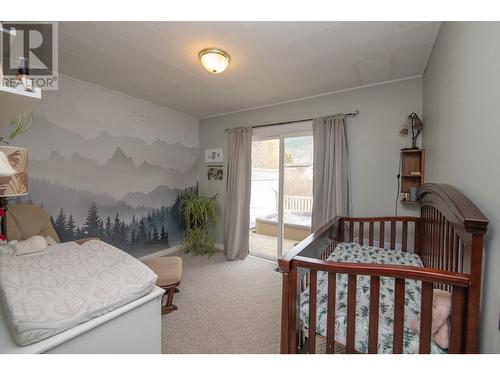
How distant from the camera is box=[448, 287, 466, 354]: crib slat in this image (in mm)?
887

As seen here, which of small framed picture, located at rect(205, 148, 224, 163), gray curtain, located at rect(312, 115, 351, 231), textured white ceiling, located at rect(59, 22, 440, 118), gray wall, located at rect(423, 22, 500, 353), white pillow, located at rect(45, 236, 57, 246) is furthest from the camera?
small framed picture, located at rect(205, 148, 224, 163)

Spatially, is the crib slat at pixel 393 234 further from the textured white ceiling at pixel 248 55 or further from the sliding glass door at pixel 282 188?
the textured white ceiling at pixel 248 55

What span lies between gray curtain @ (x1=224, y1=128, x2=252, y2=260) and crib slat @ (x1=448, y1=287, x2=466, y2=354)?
2661mm

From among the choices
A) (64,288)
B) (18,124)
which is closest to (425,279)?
(64,288)

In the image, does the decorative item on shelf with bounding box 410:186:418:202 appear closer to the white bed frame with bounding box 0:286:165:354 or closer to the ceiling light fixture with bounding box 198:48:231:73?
the ceiling light fixture with bounding box 198:48:231:73

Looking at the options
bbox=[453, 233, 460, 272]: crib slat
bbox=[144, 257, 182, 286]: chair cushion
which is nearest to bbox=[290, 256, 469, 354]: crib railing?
bbox=[453, 233, 460, 272]: crib slat

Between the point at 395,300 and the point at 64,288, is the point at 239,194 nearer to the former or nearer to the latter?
the point at 64,288

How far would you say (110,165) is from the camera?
9.35ft

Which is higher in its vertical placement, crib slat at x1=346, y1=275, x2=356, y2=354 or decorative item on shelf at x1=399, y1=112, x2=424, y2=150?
decorative item on shelf at x1=399, y1=112, x2=424, y2=150

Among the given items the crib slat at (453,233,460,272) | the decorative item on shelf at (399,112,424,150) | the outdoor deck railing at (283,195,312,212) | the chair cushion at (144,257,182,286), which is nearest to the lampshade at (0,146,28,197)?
the chair cushion at (144,257,182,286)

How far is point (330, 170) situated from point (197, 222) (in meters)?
2.31

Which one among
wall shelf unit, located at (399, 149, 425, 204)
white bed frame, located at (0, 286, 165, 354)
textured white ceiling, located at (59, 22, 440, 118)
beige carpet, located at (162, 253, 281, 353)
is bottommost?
beige carpet, located at (162, 253, 281, 353)

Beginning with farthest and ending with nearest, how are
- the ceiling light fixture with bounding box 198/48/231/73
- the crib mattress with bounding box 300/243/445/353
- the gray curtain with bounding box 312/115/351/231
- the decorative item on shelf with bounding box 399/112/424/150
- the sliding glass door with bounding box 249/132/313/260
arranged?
the sliding glass door with bounding box 249/132/313/260, the gray curtain with bounding box 312/115/351/231, the decorative item on shelf with bounding box 399/112/424/150, the ceiling light fixture with bounding box 198/48/231/73, the crib mattress with bounding box 300/243/445/353

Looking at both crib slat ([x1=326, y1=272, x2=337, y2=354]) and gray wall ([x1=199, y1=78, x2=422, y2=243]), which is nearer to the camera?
crib slat ([x1=326, y1=272, x2=337, y2=354])
